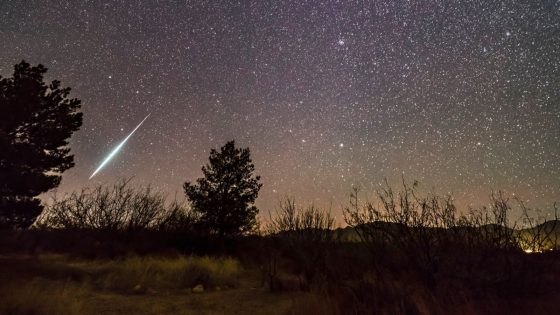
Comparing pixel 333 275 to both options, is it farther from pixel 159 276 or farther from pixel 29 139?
pixel 29 139

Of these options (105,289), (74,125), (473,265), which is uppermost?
(74,125)

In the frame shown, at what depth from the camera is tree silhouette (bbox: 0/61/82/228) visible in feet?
63.5

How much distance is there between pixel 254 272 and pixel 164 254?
430 cm

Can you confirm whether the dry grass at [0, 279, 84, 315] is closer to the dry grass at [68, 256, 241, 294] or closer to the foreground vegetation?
the foreground vegetation

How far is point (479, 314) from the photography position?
19.1 feet

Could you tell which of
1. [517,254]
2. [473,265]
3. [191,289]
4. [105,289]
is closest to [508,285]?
[473,265]

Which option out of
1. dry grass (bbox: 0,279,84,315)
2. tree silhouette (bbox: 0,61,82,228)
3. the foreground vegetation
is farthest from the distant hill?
tree silhouette (bbox: 0,61,82,228)

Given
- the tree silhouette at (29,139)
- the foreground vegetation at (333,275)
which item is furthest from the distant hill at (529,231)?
the tree silhouette at (29,139)

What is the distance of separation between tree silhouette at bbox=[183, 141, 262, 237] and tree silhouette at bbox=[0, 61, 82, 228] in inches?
426

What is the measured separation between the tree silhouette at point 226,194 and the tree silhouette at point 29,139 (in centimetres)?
1082

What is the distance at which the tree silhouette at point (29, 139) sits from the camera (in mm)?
19359

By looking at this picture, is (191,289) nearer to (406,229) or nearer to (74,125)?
(406,229)

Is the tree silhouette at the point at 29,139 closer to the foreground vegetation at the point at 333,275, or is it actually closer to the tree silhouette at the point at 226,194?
the foreground vegetation at the point at 333,275

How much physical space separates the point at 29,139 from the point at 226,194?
1419 cm
